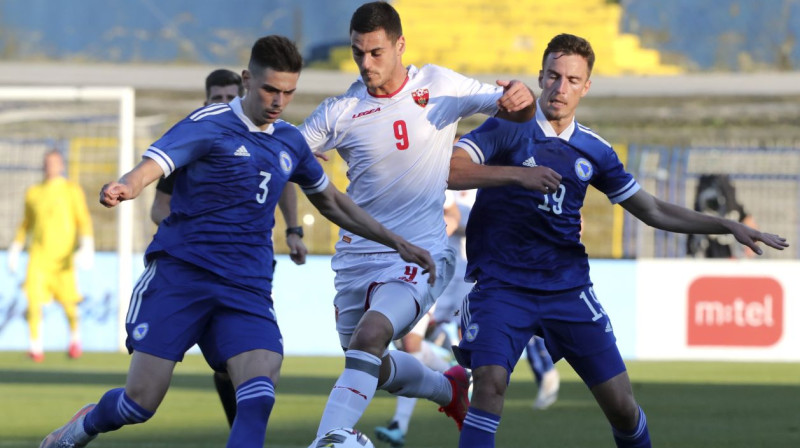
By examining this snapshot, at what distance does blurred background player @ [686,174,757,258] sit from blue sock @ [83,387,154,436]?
44.0 feet

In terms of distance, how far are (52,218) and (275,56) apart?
453 inches

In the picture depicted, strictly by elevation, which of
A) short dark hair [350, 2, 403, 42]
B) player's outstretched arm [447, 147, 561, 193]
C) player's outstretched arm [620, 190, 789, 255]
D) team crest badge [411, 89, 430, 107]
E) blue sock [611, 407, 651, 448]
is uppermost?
short dark hair [350, 2, 403, 42]

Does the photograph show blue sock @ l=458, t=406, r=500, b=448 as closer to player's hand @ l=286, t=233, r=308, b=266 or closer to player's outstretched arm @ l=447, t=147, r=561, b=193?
player's outstretched arm @ l=447, t=147, r=561, b=193

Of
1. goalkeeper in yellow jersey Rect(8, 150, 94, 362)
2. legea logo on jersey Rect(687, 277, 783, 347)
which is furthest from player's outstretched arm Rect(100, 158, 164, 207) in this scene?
legea logo on jersey Rect(687, 277, 783, 347)

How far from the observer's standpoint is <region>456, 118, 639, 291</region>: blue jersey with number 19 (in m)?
5.98

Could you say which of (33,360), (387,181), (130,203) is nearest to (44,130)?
(130,203)

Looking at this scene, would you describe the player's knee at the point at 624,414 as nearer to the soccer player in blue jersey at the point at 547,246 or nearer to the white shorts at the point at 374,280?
the soccer player in blue jersey at the point at 547,246

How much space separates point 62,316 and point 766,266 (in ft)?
28.9

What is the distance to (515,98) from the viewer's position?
233 inches

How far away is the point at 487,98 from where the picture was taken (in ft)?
21.8

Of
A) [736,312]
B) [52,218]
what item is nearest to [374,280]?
[736,312]

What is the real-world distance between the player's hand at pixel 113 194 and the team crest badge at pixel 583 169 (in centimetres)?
211

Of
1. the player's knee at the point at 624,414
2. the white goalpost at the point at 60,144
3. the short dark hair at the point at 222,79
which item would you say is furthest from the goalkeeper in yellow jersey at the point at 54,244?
the player's knee at the point at 624,414

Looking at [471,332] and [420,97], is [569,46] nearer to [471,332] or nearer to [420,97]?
[420,97]
